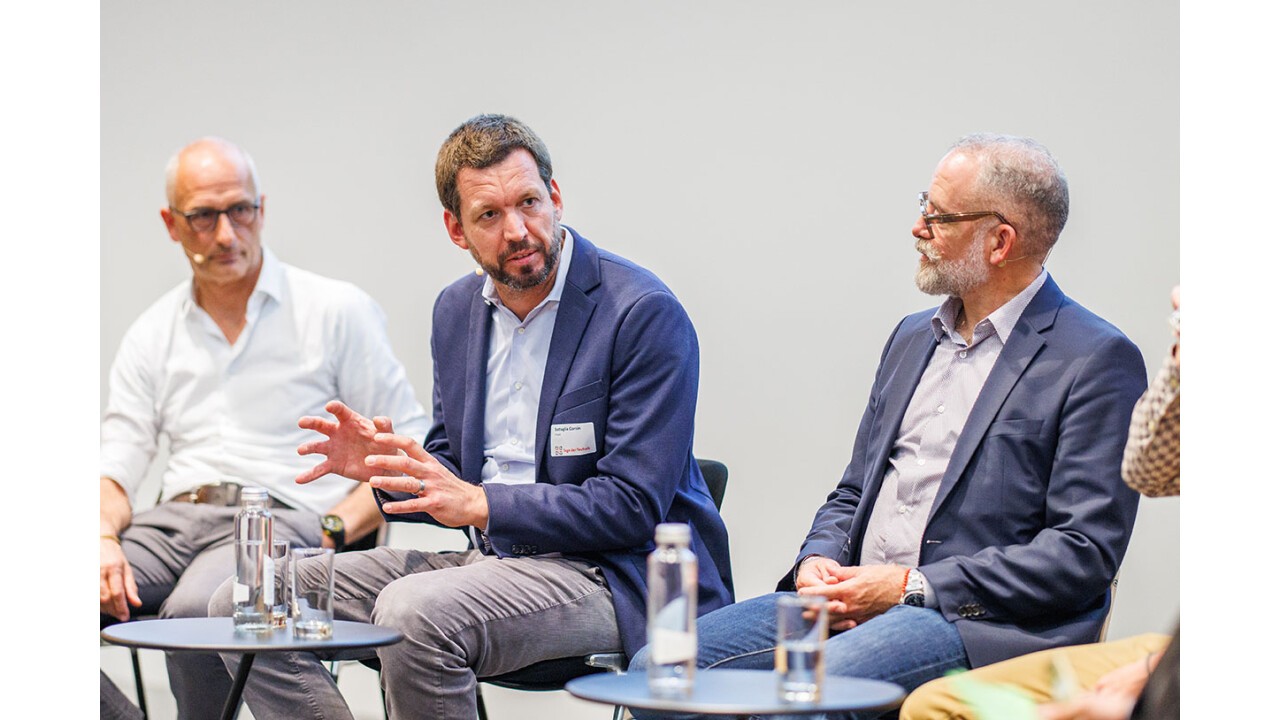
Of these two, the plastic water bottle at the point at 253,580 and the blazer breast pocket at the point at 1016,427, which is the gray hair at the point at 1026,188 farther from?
the plastic water bottle at the point at 253,580

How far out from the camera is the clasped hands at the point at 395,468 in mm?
2791

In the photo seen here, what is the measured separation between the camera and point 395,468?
2789mm

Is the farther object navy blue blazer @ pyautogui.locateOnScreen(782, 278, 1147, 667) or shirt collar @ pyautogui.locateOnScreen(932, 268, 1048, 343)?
shirt collar @ pyautogui.locateOnScreen(932, 268, 1048, 343)

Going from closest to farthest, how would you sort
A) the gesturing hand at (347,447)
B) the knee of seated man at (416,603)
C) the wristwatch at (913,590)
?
the wristwatch at (913,590) < the knee of seated man at (416,603) < the gesturing hand at (347,447)

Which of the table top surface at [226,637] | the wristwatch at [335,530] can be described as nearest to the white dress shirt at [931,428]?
the table top surface at [226,637]

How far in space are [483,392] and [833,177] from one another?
1.27m

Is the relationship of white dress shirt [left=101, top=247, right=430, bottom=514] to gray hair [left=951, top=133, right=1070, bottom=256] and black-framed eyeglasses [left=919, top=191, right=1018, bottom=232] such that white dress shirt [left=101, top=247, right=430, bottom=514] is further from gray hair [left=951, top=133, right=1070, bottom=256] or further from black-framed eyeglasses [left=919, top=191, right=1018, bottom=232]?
gray hair [left=951, top=133, right=1070, bottom=256]

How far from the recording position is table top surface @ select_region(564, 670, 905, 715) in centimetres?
187

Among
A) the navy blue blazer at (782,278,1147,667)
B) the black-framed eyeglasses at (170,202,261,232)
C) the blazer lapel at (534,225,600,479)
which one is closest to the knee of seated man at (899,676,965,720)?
the navy blue blazer at (782,278,1147,667)

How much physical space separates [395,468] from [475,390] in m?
0.43

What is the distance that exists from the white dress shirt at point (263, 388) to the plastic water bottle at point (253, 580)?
4.00 ft

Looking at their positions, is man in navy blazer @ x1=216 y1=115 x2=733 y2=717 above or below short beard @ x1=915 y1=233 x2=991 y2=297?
below

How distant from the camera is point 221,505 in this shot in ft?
12.5

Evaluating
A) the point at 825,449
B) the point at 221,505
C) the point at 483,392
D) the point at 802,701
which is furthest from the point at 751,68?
the point at 802,701
